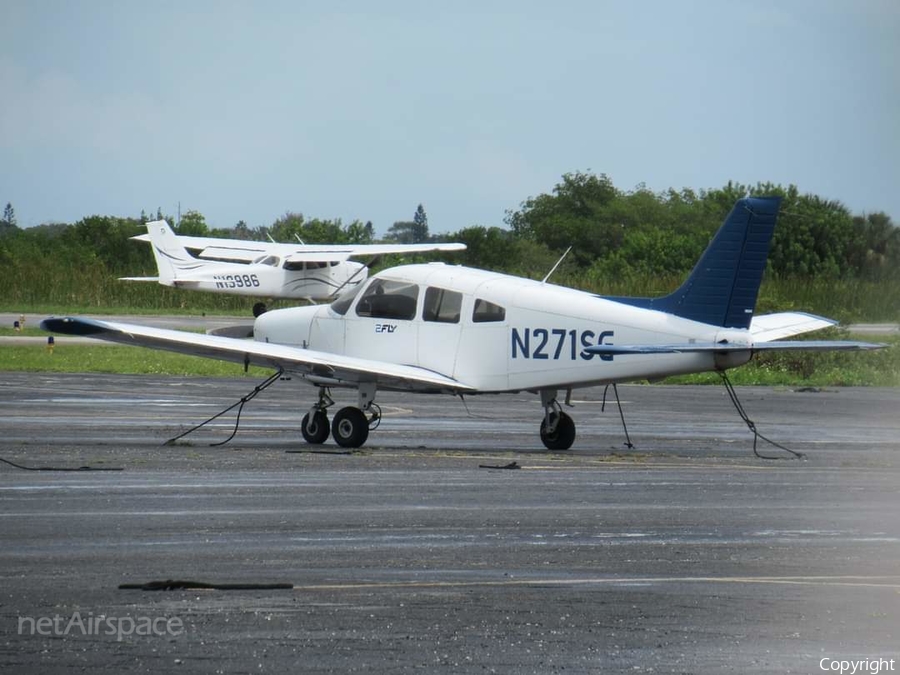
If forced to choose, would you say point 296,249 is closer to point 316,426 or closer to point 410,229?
point 316,426

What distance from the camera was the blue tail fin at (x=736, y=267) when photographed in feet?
53.4

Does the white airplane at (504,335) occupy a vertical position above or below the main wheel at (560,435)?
above

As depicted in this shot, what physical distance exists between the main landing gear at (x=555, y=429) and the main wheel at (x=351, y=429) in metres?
2.22

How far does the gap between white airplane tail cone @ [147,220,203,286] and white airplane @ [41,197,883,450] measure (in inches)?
1382

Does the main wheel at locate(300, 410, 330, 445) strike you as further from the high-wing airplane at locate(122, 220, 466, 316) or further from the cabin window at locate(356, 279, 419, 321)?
the high-wing airplane at locate(122, 220, 466, 316)

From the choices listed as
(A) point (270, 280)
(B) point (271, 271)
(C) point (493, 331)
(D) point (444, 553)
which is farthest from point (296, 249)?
(D) point (444, 553)

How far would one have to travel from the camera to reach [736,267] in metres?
16.3

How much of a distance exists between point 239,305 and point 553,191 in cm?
5018

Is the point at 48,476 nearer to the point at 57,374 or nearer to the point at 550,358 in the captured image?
the point at 550,358

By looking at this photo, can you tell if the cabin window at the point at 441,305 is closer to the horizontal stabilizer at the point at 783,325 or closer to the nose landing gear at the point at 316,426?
the nose landing gear at the point at 316,426

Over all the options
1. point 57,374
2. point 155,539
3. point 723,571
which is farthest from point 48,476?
point 57,374

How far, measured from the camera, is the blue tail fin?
16266mm

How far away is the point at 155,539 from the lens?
10453 mm

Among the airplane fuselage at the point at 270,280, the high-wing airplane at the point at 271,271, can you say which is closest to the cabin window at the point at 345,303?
the high-wing airplane at the point at 271,271
